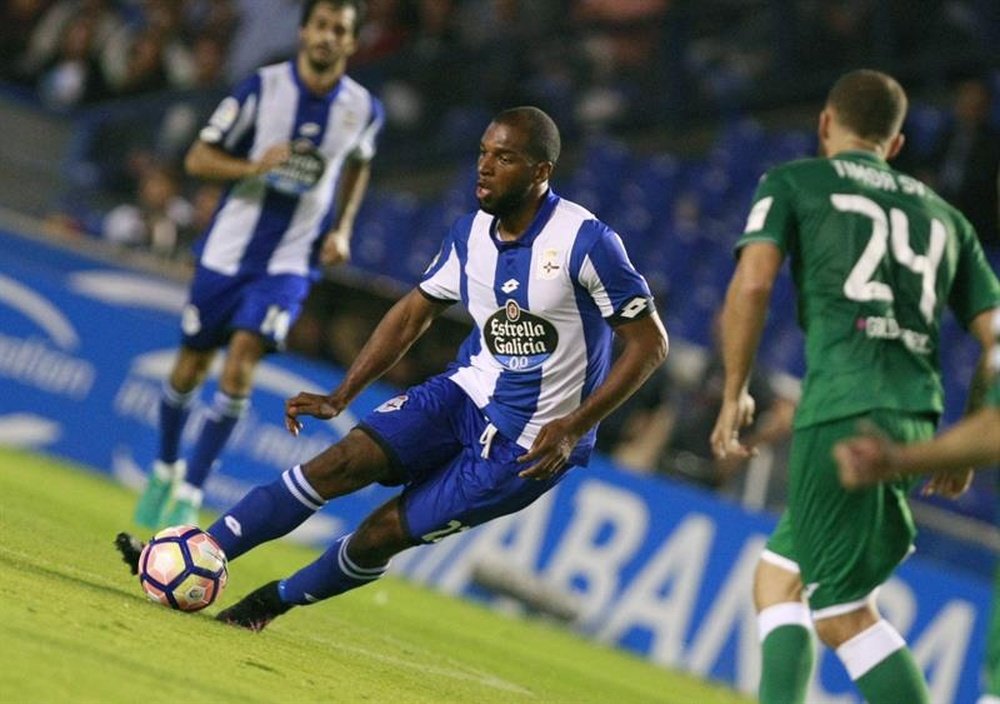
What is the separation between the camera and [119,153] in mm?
21578

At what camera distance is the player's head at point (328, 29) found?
10.0m

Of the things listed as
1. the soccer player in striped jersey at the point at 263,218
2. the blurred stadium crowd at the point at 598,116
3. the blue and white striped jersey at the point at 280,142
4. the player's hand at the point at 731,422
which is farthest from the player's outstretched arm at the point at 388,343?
the blurred stadium crowd at the point at 598,116

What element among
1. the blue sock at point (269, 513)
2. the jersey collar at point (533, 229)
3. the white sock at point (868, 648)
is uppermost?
the jersey collar at point (533, 229)

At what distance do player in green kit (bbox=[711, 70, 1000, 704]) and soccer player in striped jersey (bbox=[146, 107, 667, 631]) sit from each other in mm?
942

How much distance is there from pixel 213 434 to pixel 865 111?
5110 millimetres

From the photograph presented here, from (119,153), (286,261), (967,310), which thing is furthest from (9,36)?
(967,310)

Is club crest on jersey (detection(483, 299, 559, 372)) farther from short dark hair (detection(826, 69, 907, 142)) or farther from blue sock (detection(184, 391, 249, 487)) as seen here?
blue sock (detection(184, 391, 249, 487))

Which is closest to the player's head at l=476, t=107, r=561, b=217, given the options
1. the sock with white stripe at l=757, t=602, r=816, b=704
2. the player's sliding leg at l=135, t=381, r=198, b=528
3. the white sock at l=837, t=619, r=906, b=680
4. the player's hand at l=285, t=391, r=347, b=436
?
the player's hand at l=285, t=391, r=347, b=436

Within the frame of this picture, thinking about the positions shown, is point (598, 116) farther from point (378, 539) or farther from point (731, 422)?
point (731, 422)

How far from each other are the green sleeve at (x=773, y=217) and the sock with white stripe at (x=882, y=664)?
121 cm

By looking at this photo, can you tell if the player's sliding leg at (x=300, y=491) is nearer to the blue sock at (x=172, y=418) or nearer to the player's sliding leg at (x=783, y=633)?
the player's sliding leg at (x=783, y=633)

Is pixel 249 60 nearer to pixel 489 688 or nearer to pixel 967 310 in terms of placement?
pixel 489 688

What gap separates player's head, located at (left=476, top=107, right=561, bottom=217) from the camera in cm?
682

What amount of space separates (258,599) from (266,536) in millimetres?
248
